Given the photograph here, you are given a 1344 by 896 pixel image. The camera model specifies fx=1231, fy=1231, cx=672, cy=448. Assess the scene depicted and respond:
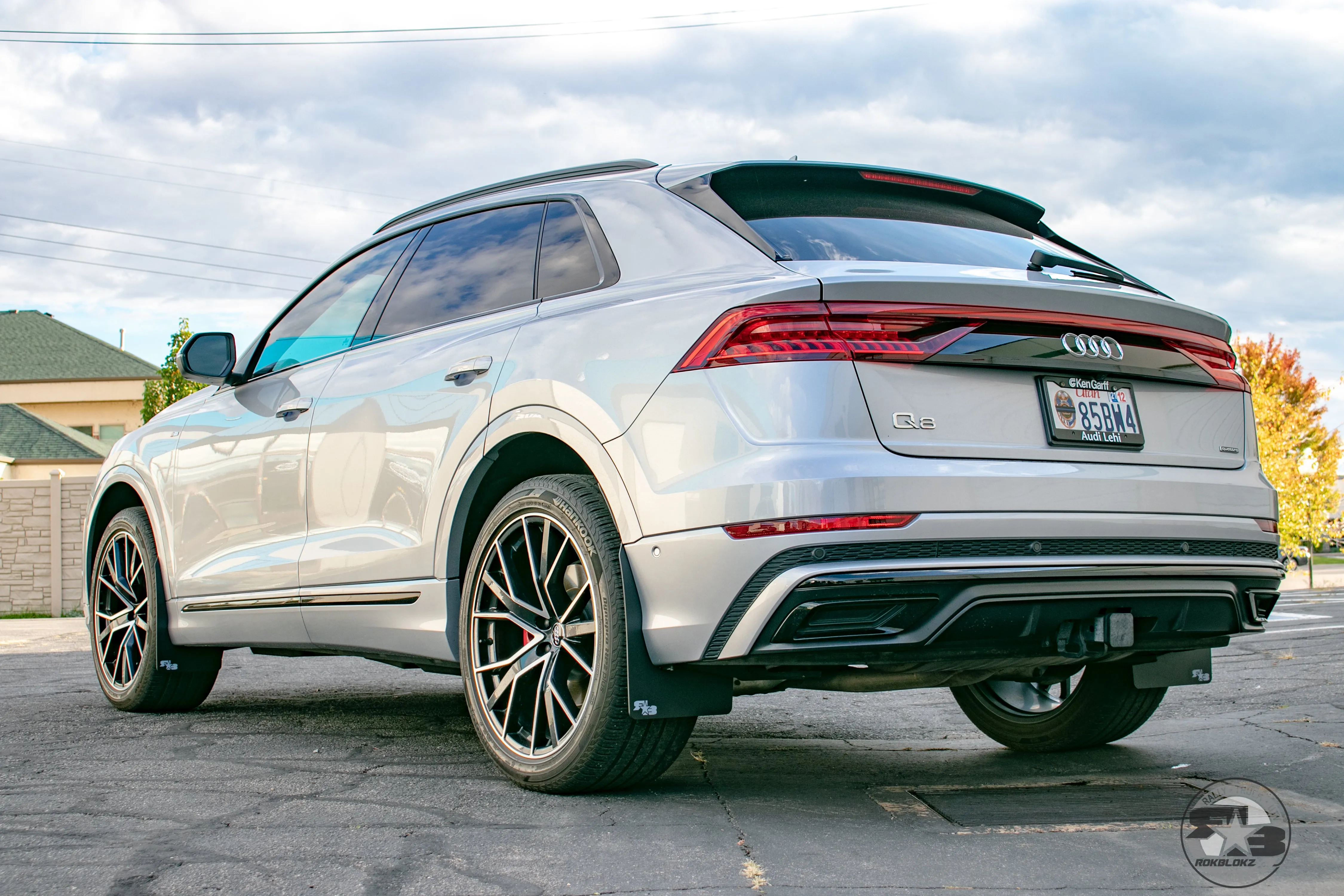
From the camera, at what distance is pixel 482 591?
3.76 metres

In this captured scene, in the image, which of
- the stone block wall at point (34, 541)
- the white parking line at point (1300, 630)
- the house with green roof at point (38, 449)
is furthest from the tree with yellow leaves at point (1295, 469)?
the house with green roof at point (38, 449)

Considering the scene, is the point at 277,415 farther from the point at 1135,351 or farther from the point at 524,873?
the point at 1135,351

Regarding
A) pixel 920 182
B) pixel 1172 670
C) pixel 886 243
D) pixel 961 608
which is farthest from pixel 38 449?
pixel 961 608

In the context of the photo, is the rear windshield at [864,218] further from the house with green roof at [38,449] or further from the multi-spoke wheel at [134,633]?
the house with green roof at [38,449]

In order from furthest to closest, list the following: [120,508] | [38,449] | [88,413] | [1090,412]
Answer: [88,413] < [38,449] < [120,508] < [1090,412]

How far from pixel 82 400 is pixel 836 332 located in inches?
1787

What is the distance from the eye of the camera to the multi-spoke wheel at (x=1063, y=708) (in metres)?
4.27

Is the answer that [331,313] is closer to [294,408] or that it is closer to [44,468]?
[294,408]

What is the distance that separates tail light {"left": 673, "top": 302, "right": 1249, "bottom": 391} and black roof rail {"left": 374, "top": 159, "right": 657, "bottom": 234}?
1.06 meters

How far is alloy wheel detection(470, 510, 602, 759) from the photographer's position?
11.3 ft

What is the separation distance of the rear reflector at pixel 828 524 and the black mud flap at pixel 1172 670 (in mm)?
1508

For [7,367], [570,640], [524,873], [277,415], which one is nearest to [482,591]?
[570,640]

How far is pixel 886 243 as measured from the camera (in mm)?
3475

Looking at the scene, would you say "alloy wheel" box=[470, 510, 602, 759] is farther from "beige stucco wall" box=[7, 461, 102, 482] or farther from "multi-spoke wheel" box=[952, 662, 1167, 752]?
"beige stucco wall" box=[7, 461, 102, 482]
